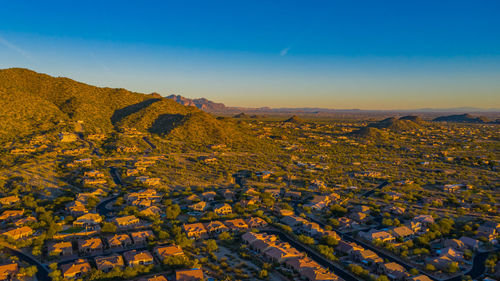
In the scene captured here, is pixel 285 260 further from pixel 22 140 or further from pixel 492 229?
pixel 22 140

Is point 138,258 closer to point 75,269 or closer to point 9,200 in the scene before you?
point 75,269

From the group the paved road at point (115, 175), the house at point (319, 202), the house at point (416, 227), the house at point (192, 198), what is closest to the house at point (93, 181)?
the paved road at point (115, 175)

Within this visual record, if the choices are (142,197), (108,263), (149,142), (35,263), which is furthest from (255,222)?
(149,142)

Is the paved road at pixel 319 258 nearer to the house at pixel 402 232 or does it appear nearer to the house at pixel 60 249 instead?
the house at pixel 402 232

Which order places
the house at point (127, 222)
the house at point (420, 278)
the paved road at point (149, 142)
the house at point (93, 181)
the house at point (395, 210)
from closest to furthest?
Result: the house at point (420, 278), the house at point (127, 222), the house at point (395, 210), the house at point (93, 181), the paved road at point (149, 142)

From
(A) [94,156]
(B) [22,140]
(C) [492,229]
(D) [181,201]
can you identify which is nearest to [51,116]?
(B) [22,140]

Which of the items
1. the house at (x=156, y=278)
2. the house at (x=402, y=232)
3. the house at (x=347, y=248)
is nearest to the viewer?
the house at (x=156, y=278)

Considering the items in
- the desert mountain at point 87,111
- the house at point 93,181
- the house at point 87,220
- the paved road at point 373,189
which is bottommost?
the paved road at point 373,189
